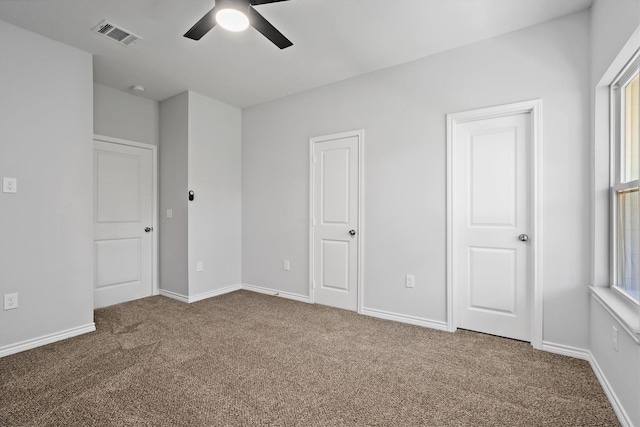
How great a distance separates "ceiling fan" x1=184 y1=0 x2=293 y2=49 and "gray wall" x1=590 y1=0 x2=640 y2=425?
→ 6.50 ft

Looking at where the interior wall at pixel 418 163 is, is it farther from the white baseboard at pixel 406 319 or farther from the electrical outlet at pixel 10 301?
the electrical outlet at pixel 10 301

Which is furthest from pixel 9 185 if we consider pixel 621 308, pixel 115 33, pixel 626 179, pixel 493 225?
pixel 626 179

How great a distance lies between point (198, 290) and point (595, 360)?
3886 millimetres

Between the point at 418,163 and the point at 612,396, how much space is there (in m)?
2.14

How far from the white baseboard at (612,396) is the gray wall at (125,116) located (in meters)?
4.98

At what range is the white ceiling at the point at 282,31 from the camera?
237cm

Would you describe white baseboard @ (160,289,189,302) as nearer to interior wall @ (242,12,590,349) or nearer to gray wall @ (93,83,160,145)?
interior wall @ (242,12,590,349)

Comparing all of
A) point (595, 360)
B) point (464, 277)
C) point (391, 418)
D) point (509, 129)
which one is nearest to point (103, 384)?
point (391, 418)

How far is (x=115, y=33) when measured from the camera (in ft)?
8.83

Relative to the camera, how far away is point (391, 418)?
1.73m

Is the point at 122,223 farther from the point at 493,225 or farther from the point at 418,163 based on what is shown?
the point at 493,225

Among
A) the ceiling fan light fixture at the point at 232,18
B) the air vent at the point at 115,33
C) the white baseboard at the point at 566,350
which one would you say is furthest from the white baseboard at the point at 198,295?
the white baseboard at the point at 566,350

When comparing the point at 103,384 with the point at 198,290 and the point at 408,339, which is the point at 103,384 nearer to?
the point at 198,290

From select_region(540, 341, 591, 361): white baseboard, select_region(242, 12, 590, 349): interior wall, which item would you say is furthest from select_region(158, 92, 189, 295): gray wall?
select_region(540, 341, 591, 361): white baseboard
